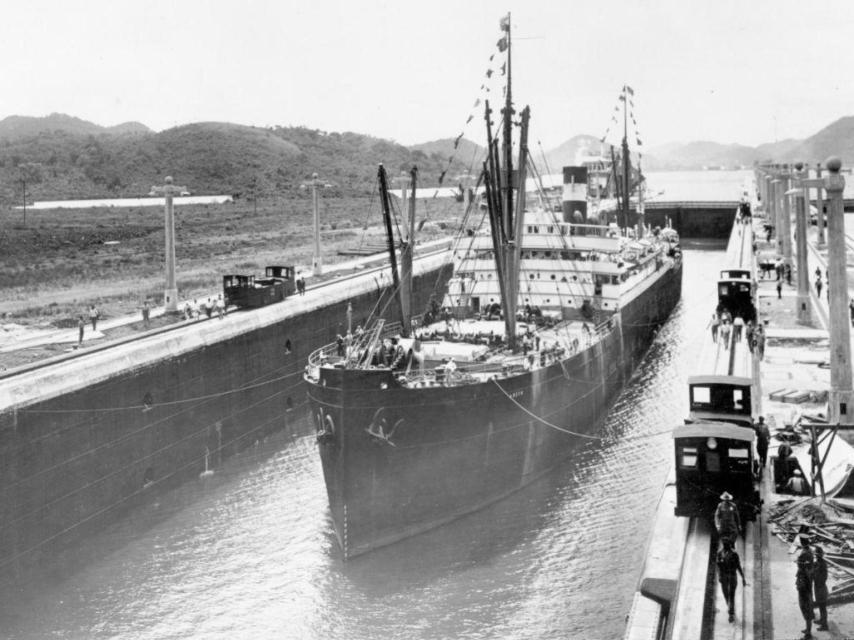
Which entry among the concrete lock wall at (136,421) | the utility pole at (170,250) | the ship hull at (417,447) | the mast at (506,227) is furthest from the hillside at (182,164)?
the ship hull at (417,447)

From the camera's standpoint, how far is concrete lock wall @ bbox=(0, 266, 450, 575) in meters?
20.4

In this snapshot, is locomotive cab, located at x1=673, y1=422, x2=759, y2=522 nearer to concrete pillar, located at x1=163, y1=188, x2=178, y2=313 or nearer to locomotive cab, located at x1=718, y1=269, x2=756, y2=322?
locomotive cab, located at x1=718, y1=269, x2=756, y2=322

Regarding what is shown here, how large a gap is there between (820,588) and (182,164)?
118493 mm

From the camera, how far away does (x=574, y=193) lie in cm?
4378

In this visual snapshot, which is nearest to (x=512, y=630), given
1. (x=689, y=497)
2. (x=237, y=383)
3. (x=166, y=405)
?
(x=689, y=497)

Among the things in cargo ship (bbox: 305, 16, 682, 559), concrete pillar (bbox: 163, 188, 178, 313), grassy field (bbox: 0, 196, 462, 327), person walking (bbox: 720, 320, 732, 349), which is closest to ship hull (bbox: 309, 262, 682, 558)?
cargo ship (bbox: 305, 16, 682, 559)

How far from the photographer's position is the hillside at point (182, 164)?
111 metres

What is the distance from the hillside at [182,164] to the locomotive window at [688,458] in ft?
305

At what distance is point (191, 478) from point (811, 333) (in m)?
21.4

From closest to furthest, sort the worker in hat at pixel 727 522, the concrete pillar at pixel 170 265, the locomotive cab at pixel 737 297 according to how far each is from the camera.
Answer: the worker in hat at pixel 727 522 < the concrete pillar at pixel 170 265 < the locomotive cab at pixel 737 297

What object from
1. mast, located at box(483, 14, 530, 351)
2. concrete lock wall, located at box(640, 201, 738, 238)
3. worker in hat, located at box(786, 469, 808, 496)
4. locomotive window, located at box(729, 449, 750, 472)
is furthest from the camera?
concrete lock wall, located at box(640, 201, 738, 238)

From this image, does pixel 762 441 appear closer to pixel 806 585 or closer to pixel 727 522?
pixel 727 522

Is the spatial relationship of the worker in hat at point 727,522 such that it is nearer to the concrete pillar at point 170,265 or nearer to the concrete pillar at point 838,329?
the concrete pillar at point 838,329

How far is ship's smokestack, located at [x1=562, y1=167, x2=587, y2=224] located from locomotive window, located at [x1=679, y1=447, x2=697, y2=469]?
2895cm
